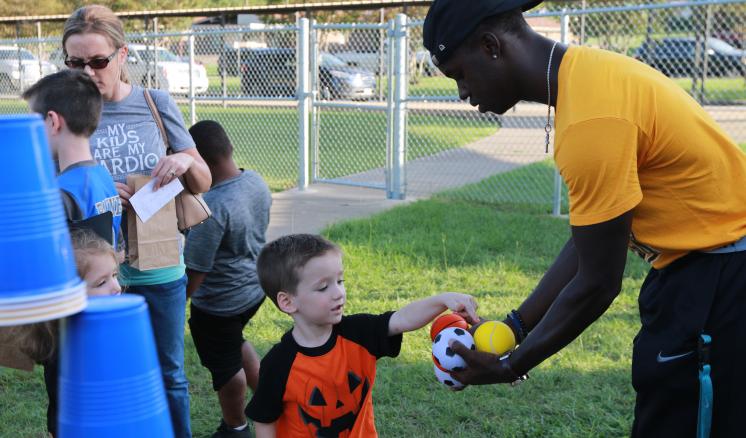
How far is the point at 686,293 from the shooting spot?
8.48ft

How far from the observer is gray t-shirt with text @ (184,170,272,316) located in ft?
14.7

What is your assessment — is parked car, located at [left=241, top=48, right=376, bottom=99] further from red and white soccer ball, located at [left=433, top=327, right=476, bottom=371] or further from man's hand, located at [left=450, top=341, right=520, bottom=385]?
man's hand, located at [left=450, top=341, right=520, bottom=385]

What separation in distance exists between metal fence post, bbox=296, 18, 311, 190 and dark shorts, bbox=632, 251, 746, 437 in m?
9.56

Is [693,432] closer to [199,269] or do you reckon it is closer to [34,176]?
[34,176]

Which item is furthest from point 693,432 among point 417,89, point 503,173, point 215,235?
point 417,89

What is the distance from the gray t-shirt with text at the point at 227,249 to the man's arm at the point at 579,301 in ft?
6.13

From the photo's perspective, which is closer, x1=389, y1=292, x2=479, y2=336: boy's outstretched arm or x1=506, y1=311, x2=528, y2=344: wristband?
x1=389, y1=292, x2=479, y2=336: boy's outstretched arm

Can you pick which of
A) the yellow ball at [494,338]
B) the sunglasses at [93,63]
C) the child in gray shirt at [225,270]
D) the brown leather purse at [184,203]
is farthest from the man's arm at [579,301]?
the sunglasses at [93,63]

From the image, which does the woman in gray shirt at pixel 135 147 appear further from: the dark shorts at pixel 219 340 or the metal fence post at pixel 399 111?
the metal fence post at pixel 399 111

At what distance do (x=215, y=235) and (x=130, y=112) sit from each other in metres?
0.85

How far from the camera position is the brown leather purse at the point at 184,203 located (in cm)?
400

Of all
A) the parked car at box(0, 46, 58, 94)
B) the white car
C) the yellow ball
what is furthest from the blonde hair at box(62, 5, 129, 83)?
the parked car at box(0, 46, 58, 94)

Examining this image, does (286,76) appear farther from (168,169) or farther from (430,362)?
(168,169)

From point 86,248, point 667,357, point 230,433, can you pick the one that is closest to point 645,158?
point 667,357
